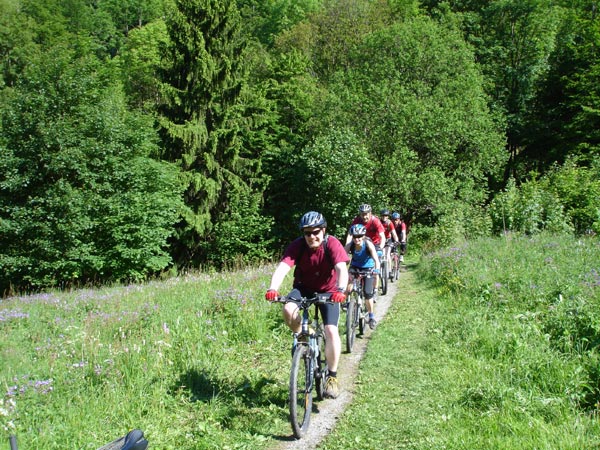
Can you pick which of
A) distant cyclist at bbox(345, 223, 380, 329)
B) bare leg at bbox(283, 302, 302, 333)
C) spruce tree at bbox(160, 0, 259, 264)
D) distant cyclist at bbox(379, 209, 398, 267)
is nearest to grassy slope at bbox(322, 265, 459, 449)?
distant cyclist at bbox(345, 223, 380, 329)

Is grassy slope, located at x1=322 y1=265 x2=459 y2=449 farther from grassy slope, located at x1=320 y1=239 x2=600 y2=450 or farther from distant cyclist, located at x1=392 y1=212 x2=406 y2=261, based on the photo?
distant cyclist, located at x1=392 y1=212 x2=406 y2=261

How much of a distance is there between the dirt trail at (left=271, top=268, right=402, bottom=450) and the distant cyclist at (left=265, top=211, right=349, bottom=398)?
1.79 ft

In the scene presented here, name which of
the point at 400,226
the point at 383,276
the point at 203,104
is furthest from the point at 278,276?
the point at 203,104

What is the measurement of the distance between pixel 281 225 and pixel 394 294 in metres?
20.2

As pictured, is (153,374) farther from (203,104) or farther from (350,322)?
(203,104)

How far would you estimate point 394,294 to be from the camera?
12820 mm

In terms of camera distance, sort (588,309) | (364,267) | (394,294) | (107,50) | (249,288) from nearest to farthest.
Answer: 1. (588,309)
2. (364,267)
3. (249,288)
4. (394,294)
5. (107,50)

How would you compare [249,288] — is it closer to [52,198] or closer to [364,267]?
[364,267]

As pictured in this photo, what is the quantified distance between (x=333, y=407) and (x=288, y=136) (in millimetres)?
29292

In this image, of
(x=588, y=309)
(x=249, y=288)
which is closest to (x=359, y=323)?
(x=249, y=288)

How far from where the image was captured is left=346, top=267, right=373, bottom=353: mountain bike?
8016 millimetres

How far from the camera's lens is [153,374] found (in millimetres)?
6027

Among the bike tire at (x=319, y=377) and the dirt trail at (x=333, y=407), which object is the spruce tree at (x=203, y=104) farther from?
the bike tire at (x=319, y=377)

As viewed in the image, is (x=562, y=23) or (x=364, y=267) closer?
(x=364, y=267)
